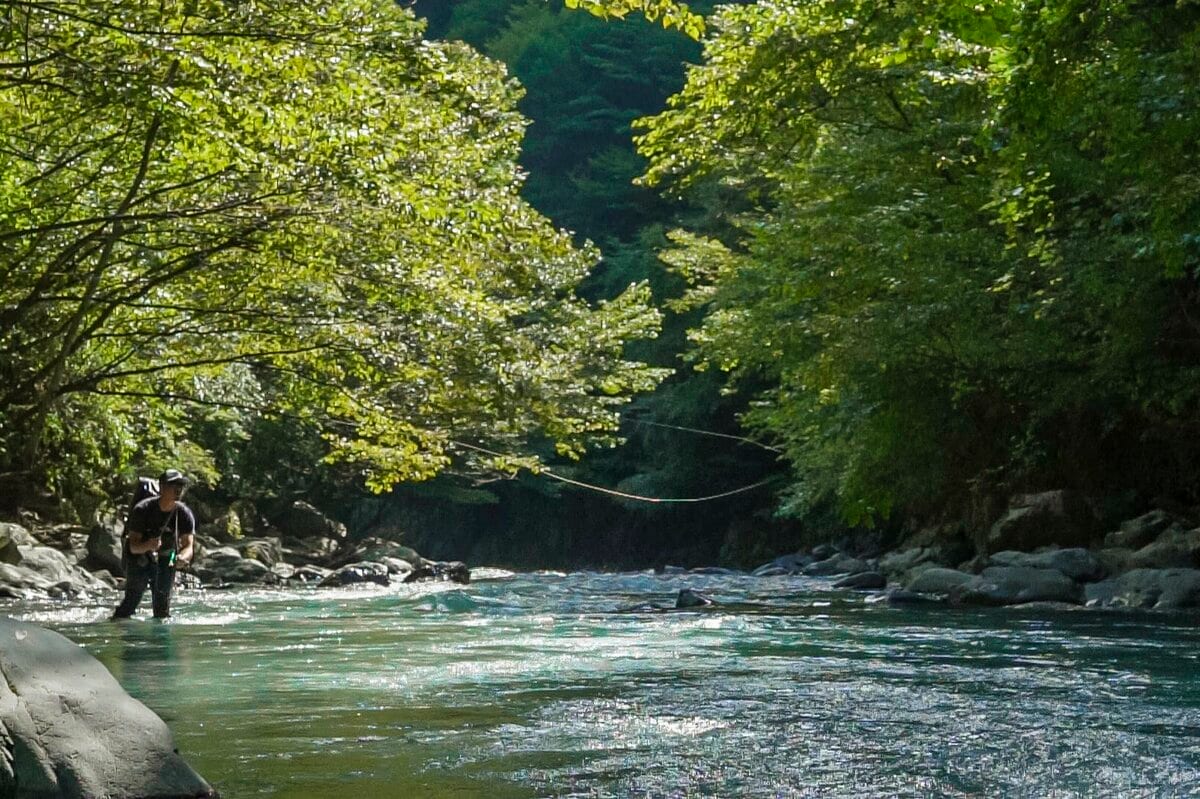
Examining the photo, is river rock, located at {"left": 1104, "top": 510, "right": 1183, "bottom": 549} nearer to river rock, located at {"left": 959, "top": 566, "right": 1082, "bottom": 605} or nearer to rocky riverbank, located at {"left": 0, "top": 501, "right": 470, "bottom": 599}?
river rock, located at {"left": 959, "top": 566, "right": 1082, "bottom": 605}

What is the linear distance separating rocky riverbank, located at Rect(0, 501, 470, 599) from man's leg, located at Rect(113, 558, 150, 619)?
3974 millimetres

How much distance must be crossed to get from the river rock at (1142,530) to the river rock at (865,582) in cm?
346

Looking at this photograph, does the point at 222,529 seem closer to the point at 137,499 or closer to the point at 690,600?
the point at 690,600

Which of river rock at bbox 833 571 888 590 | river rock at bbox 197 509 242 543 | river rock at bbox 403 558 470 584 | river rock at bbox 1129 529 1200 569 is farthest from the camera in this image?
river rock at bbox 197 509 242 543

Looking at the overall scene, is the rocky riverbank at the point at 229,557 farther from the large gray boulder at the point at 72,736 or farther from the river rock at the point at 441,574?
the large gray boulder at the point at 72,736

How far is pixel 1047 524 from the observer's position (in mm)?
18141

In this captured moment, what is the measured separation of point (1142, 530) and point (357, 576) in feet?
39.4

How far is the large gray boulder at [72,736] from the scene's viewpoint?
4168mm

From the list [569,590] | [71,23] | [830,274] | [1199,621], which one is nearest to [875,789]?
[71,23]

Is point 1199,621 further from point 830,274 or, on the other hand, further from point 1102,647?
point 830,274

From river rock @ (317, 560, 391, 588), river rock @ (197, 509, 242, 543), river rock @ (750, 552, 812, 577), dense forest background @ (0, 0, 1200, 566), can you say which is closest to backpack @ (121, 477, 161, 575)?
dense forest background @ (0, 0, 1200, 566)

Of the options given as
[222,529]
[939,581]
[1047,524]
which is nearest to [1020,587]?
[939,581]

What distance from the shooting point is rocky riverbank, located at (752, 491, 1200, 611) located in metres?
13.8

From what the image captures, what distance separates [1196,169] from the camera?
10.1 m
